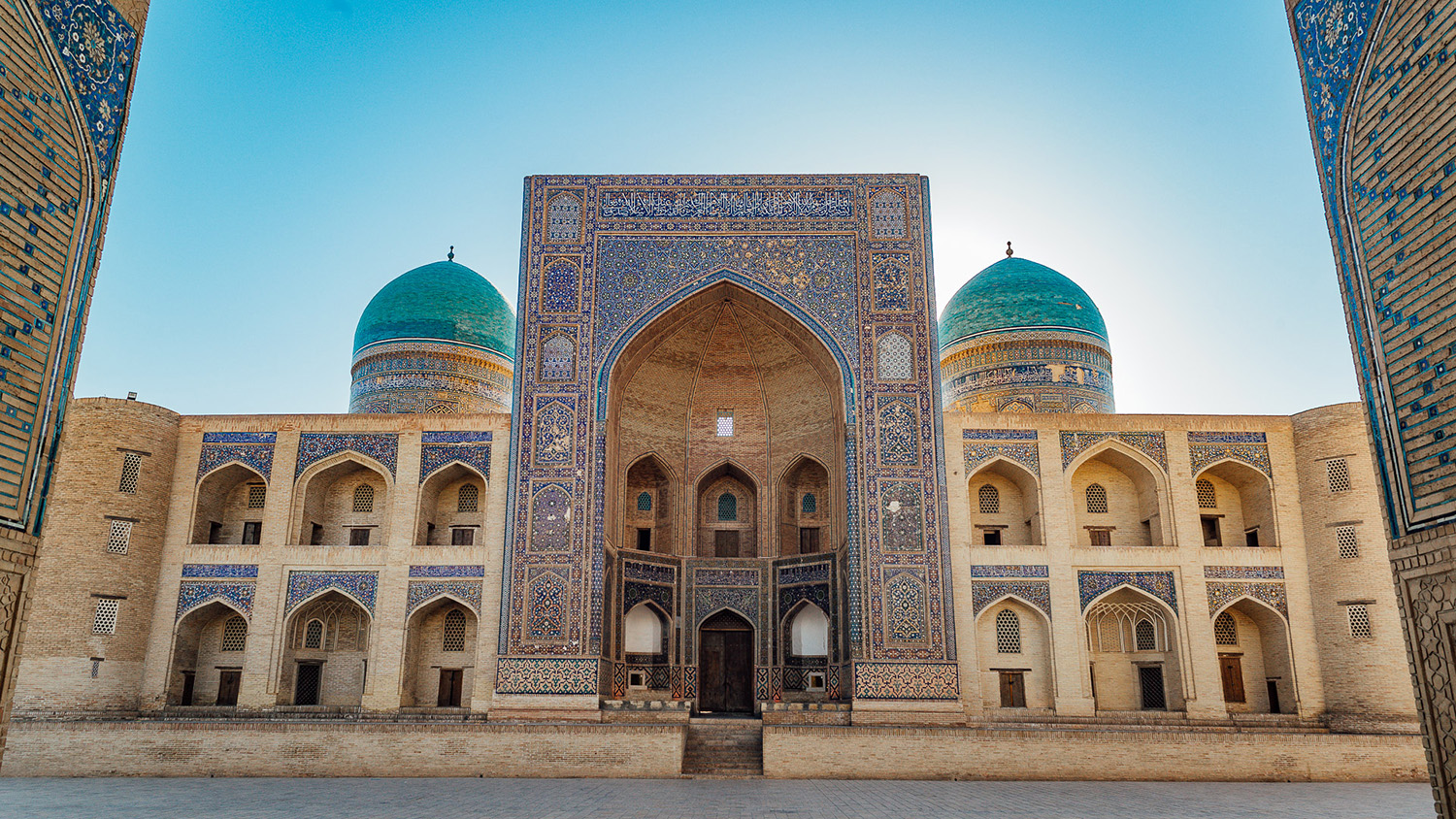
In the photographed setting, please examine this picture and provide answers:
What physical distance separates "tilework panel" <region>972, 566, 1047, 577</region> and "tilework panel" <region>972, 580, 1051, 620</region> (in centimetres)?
9

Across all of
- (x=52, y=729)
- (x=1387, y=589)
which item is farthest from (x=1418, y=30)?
(x=52, y=729)

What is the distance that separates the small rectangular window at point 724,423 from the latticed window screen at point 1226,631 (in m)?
7.41

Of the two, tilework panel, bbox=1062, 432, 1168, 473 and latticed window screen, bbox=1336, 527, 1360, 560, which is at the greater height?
tilework panel, bbox=1062, 432, 1168, 473

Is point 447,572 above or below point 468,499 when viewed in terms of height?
below

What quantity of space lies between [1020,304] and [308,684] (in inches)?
529

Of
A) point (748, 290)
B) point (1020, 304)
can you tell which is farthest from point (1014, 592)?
point (1020, 304)

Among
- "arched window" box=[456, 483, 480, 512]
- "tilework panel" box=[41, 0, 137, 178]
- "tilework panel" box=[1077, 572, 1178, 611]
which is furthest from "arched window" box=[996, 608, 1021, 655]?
"tilework panel" box=[41, 0, 137, 178]

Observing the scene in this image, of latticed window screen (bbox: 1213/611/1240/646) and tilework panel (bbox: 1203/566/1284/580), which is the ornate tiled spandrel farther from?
latticed window screen (bbox: 1213/611/1240/646)

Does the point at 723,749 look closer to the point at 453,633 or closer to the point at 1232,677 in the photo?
the point at 453,633

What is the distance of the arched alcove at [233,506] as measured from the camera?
14664 millimetres

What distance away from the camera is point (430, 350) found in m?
19.4

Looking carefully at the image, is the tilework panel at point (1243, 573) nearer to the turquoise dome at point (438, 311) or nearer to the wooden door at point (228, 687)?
the turquoise dome at point (438, 311)

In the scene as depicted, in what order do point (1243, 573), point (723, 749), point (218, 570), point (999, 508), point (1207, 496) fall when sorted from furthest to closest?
point (999, 508)
point (1207, 496)
point (218, 570)
point (1243, 573)
point (723, 749)

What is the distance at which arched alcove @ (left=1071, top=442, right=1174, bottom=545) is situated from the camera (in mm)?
14898
